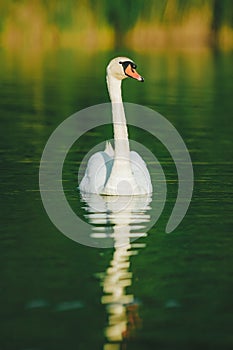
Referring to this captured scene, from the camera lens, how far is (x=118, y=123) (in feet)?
39.3

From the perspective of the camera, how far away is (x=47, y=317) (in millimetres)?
6910

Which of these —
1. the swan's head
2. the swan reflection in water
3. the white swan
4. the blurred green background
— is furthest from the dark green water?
the blurred green background

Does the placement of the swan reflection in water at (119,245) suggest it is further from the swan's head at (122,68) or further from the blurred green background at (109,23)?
the blurred green background at (109,23)

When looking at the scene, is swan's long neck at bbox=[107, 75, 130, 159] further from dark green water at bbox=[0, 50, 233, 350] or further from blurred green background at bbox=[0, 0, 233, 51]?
blurred green background at bbox=[0, 0, 233, 51]

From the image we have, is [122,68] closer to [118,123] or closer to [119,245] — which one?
[118,123]

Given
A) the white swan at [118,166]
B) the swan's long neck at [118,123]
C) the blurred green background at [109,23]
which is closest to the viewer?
the white swan at [118,166]

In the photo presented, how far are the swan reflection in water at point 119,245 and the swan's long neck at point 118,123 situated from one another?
0.57 meters

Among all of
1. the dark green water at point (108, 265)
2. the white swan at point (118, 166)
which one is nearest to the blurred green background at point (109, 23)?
the dark green water at point (108, 265)

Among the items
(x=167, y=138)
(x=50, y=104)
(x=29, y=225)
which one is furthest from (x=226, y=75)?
→ (x=29, y=225)

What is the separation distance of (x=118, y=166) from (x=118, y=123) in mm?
692

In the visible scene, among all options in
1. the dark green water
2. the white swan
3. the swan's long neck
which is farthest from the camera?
the swan's long neck

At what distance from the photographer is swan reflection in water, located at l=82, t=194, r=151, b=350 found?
6816 millimetres

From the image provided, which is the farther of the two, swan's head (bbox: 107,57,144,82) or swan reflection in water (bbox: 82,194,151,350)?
swan's head (bbox: 107,57,144,82)

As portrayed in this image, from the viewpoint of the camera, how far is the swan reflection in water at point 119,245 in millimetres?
6816
